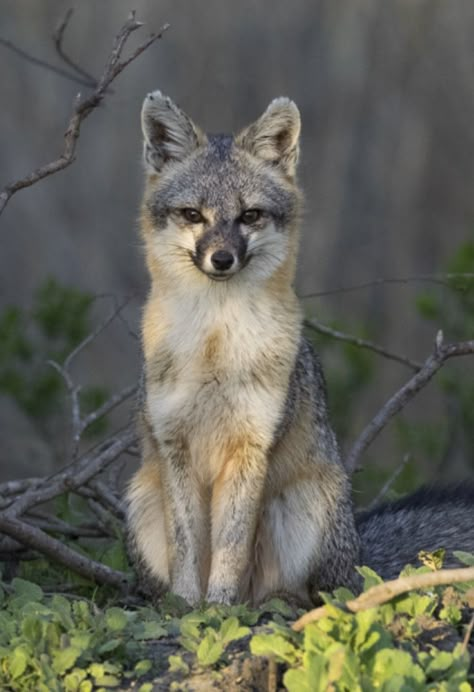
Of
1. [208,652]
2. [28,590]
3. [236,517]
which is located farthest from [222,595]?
[208,652]

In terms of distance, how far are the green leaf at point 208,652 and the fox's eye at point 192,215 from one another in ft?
8.08

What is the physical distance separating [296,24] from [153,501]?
13.0m

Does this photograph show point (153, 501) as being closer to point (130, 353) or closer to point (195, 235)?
point (195, 235)

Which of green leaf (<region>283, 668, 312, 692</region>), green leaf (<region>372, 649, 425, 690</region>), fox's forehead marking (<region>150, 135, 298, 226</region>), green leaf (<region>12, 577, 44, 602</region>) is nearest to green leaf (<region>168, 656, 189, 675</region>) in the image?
green leaf (<region>283, 668, 312, 692</region>)

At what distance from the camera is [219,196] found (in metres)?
6.36

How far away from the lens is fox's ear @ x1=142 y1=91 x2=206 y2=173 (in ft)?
21.5

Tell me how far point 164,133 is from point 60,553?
2.09m

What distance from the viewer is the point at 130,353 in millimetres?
16359

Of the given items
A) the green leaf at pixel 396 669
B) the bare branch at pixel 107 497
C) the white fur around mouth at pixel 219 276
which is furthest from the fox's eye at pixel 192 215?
the green leaf at pixel 396 669

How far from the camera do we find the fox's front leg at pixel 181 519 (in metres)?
6.11

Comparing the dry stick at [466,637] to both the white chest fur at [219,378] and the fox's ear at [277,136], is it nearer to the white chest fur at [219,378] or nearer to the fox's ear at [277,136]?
the white chest fur at [219,378]

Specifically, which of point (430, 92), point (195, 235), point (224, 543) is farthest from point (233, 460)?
point (430, 92)

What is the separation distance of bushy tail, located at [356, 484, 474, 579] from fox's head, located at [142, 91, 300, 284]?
A: 145 centimetres

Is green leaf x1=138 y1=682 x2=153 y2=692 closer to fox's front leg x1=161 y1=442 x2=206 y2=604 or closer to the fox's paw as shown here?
the fox's paw
